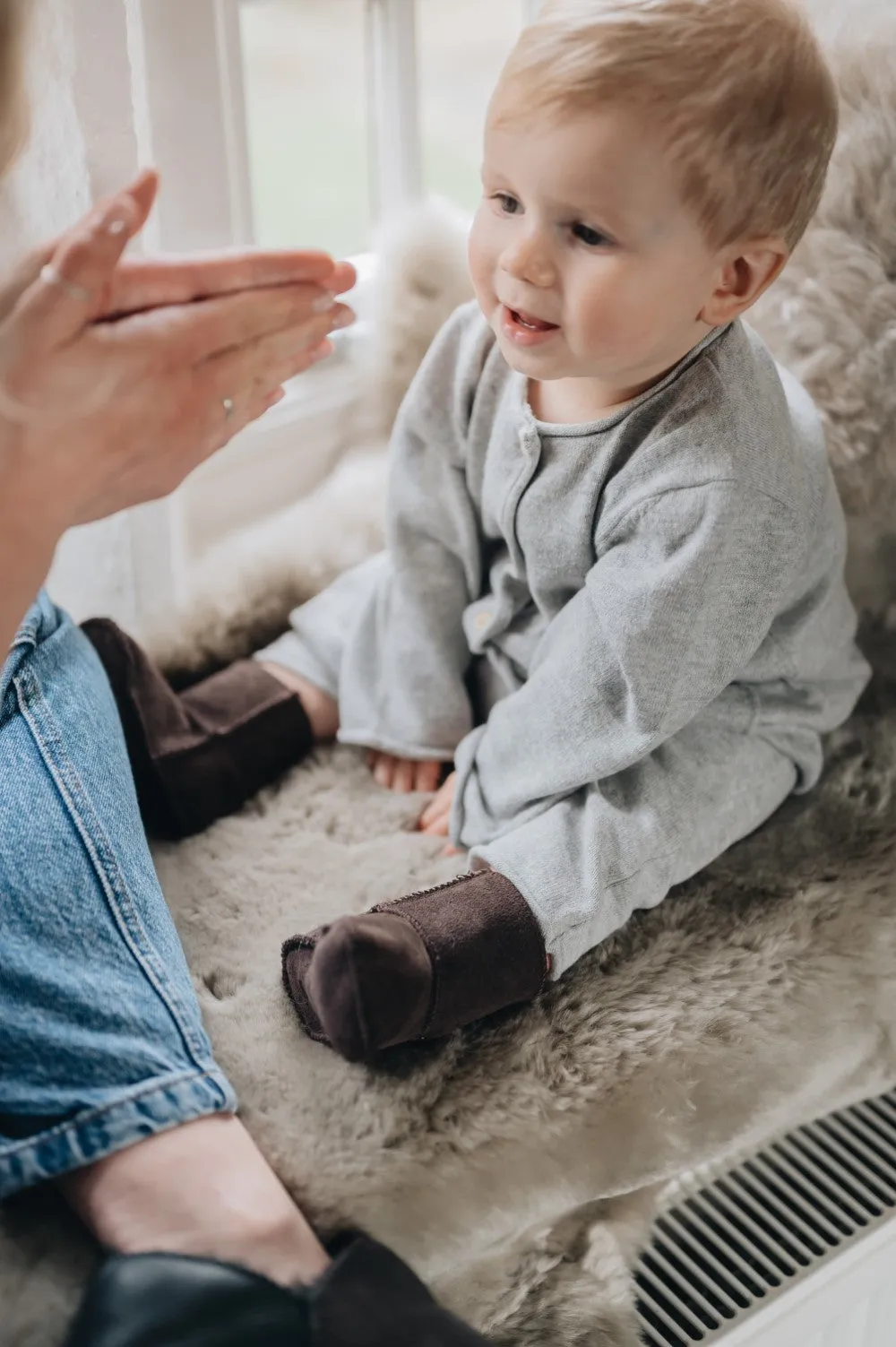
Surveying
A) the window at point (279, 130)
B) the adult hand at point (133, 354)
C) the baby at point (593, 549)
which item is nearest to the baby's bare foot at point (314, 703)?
the baby at point (593, 549)

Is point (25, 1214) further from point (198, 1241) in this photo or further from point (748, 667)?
point (748, 667)

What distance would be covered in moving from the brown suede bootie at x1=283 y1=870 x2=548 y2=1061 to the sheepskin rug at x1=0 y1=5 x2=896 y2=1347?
0.08 ft

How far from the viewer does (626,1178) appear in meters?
0.72

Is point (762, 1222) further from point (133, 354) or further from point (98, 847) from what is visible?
point (133, 354)

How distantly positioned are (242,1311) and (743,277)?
1.80 ft

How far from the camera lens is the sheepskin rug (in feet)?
2.19

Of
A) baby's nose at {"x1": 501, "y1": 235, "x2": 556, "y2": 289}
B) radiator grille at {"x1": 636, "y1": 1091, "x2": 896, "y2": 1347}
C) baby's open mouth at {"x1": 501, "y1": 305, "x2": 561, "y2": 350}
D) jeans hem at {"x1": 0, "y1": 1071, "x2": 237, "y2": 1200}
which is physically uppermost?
baby's nose at {"x1": 501, "y1": 235, "x2": 556, "y2": 289}

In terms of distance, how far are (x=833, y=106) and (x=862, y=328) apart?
7.7 inches

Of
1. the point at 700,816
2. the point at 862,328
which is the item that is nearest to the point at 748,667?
the point at 700,816

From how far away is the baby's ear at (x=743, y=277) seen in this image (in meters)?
0.69

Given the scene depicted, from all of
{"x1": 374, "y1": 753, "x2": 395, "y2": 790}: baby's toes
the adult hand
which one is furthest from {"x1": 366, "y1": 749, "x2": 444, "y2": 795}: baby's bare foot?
the adult hand

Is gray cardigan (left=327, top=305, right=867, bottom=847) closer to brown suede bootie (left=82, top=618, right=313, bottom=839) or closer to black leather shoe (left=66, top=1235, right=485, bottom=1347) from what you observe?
brown suede bootie (left=82, top=618, right=313, bottom=839)

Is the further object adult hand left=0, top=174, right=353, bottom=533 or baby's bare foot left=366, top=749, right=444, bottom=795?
baby's bare foot left=366, top=749, right=444, bottom=795

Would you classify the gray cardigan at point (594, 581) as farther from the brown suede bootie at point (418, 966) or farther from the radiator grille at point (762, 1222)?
the radiator grille at point (762, 1222)
